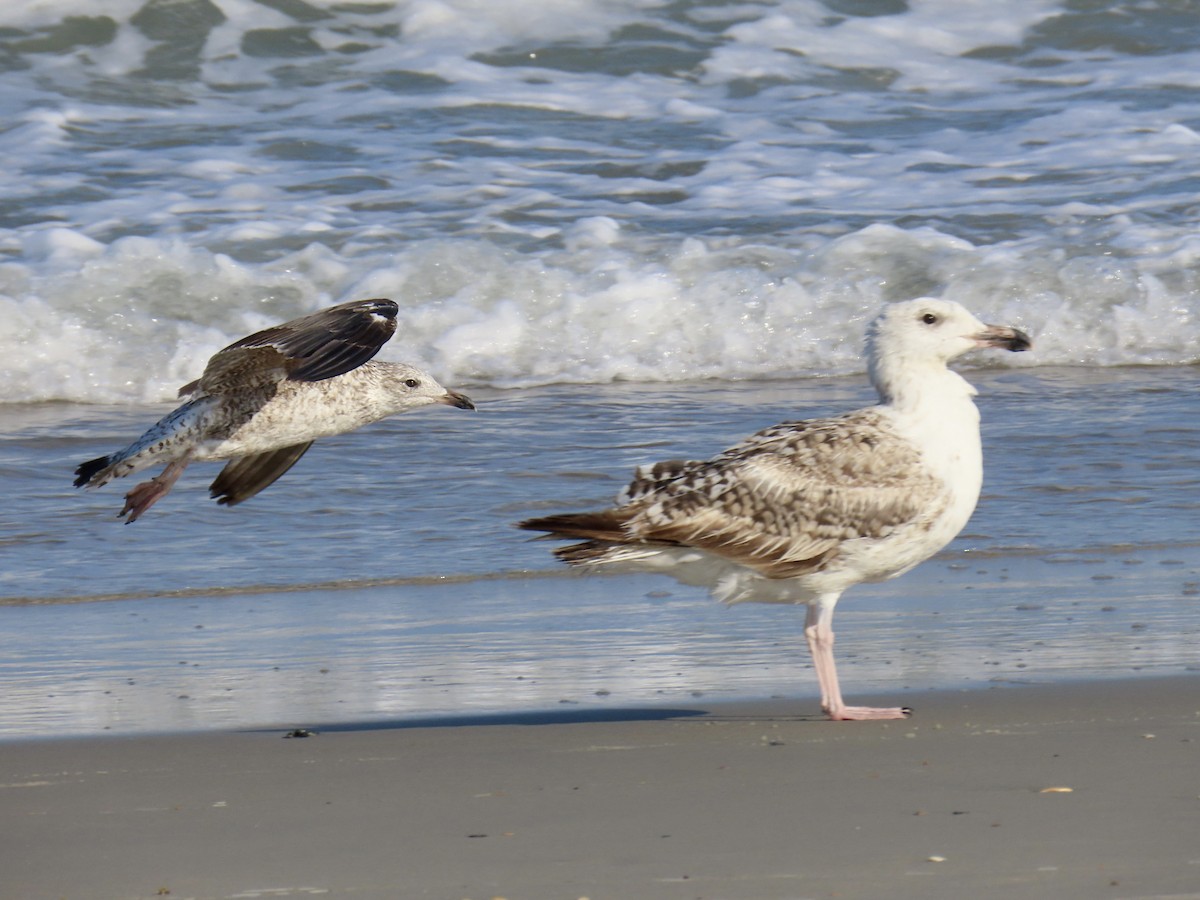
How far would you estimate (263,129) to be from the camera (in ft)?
47.1

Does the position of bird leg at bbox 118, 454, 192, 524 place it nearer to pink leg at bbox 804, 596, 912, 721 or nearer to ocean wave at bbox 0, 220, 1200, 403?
pink leg at bbox 804, 596, 912, 721

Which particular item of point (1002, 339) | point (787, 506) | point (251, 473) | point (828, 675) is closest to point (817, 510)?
point (787, 506)

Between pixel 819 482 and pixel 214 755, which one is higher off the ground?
pixel 819 482

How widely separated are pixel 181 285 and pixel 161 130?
351cm

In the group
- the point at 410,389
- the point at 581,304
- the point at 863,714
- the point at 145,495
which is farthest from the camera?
the point at 581,304

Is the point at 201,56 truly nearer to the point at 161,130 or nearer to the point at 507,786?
the point at 161,130

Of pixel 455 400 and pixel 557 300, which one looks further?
pixel 557 300

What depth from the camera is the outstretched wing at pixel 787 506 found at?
477 cm

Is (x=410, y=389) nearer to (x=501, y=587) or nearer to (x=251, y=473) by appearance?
(x=251, y=473)

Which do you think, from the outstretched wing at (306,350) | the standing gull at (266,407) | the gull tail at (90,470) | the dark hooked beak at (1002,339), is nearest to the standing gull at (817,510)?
the dark hooked beak at (1002,339)

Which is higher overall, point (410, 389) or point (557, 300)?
point (410, 389)

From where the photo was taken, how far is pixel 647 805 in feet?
12.5

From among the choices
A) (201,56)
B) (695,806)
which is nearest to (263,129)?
(201,56)

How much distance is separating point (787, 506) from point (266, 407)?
7.66 feet
